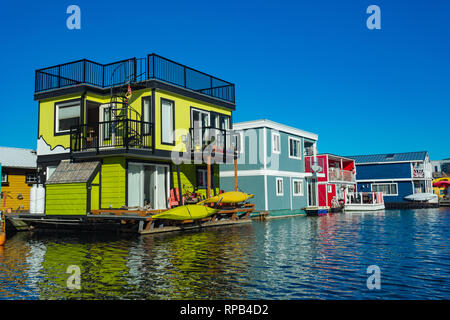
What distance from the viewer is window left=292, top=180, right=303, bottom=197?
123 feet

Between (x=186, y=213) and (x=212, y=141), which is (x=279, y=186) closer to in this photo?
(x=212, y=141)

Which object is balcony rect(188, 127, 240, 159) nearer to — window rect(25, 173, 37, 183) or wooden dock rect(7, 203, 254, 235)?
wooden dock rect(7, 203, 254, 235)

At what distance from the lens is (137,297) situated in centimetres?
827

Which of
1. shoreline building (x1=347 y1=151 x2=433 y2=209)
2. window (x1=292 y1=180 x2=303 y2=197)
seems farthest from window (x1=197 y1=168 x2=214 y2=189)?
shoreline building (x1=347 y1=151 x2=433 y2=209)

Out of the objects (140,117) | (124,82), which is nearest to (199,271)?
(140,117)

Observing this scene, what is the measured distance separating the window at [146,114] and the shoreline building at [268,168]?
12.4m

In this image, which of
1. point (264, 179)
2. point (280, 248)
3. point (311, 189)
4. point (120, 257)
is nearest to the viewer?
point (120, 257)

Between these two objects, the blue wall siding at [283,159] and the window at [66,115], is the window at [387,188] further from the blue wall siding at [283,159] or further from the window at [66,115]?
the window at [66,115]

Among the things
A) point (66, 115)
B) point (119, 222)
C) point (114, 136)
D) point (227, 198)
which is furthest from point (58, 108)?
point (227, 198)

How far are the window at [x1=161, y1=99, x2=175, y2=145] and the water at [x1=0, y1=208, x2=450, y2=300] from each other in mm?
6896

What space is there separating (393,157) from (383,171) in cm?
244

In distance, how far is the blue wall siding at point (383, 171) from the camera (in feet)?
182

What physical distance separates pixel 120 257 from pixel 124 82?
13.1 meters

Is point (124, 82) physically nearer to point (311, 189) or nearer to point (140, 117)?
point (140, 117)
